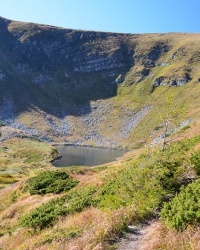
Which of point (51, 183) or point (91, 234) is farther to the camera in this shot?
point (51, 183)

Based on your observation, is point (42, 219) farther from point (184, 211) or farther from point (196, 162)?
point (184, 211)

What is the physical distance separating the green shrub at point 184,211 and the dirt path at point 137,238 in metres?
1.08

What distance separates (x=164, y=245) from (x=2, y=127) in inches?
6597

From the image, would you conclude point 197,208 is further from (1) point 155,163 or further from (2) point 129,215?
(1) point 155,163

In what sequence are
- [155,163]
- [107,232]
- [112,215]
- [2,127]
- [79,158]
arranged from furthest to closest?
[2,127] < [79,158] < [155,163] < [112,215] < [107,232]

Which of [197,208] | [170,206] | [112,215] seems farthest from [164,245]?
[112,215]

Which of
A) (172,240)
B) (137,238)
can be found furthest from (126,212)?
(172,240)

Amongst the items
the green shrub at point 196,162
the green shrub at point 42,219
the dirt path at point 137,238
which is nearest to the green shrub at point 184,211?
the dirt path at point 137,238

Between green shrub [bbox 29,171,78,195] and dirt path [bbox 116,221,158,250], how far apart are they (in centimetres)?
1840

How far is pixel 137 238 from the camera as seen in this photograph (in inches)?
454

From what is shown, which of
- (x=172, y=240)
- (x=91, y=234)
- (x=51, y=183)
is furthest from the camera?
(x=51, y=183)

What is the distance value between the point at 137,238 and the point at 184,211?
230 centimetres

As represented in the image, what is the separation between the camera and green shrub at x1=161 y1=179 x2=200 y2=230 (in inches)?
395

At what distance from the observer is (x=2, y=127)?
552 feet
